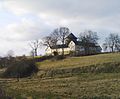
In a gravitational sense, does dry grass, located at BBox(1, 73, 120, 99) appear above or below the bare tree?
below

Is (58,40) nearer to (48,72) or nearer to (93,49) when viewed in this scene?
Result: (93,49)

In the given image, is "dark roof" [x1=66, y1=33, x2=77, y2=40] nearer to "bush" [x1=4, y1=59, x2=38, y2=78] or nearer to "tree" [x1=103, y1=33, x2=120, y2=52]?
"tree" [x1=103, y1=33, x2=120, y2=52]

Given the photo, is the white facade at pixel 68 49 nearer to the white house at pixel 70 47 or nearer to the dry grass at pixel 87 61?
the white house at pixel 70 47

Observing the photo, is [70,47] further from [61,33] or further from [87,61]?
[87,61]

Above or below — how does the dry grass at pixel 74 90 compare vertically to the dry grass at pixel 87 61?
below

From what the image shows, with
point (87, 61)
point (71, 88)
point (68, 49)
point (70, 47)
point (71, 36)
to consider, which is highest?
point (71, 36)

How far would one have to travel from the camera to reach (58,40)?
14075 centimetres

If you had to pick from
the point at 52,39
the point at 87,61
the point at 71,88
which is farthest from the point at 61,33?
the point at 71,88

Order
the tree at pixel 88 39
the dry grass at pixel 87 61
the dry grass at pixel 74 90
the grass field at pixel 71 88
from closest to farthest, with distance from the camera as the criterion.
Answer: the dry grass at pixel 74 90 → the grass field at pixel 71 88 → the dry grass at pixel 87 61 → the tree at pixel 88 39

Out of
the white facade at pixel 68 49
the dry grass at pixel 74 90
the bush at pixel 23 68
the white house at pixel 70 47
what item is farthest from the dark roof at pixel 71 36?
the dry grass at pixel 74 90

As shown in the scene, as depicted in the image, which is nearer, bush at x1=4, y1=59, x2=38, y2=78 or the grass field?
the grass field

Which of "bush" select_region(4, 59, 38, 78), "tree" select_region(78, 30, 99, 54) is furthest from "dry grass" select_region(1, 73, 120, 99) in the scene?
"tree" select_region(78, 30, 99, 54)

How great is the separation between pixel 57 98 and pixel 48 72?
1892 inches

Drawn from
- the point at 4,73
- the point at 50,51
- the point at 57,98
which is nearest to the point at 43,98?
the point at 57,98
